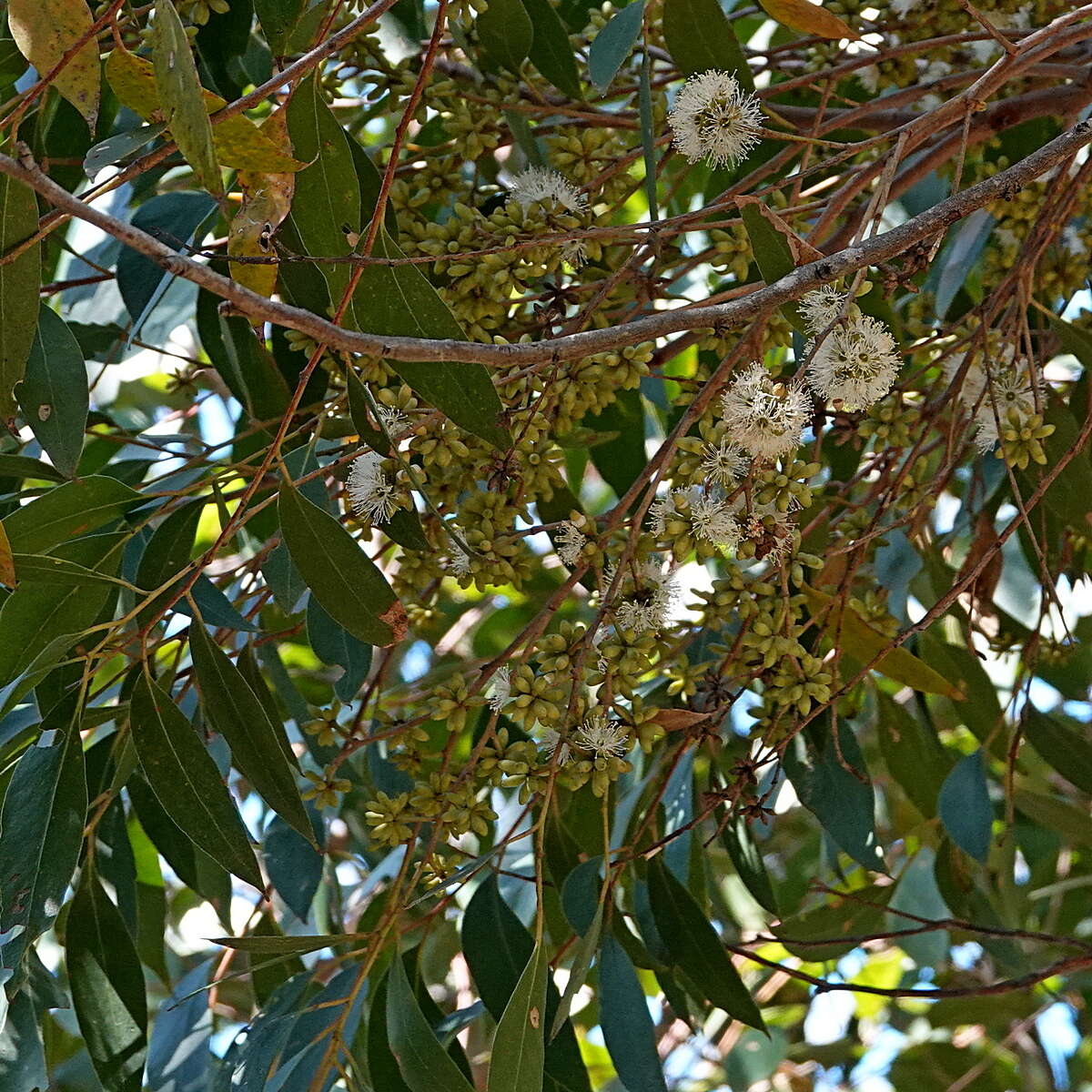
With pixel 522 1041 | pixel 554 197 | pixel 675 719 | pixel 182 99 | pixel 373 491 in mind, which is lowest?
pixel 522 1041

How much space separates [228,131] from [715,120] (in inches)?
17.1

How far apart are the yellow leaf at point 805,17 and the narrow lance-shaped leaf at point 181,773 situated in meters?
0.75

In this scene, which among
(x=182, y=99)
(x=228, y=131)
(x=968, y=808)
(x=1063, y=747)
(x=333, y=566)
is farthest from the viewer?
(x=1063, y=747)

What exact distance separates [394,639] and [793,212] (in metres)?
0.45

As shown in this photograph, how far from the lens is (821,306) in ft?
3.41

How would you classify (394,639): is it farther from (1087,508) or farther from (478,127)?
(1087,508)

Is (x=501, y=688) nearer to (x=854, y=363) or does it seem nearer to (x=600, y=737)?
(x=600, y=737)

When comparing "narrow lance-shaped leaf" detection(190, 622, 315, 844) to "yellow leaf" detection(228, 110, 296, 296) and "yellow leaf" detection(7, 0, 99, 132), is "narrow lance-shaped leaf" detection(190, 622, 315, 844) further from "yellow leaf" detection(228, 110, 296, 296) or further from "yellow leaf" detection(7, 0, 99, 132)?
"yellow leaf" detection(7, 0, 99, 132)

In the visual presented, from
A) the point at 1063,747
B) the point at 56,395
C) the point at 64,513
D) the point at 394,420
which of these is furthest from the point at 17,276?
the point at 1063,747

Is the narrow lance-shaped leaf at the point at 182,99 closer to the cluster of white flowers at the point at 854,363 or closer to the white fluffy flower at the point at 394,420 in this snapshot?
the white fluffy flower at the point at 394,420

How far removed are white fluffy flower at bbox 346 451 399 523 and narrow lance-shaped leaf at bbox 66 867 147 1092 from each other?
497 millimetres

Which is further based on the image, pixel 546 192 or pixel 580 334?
pixel 546 192

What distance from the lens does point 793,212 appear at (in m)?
1.02

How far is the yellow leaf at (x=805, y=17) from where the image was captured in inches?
42.9
